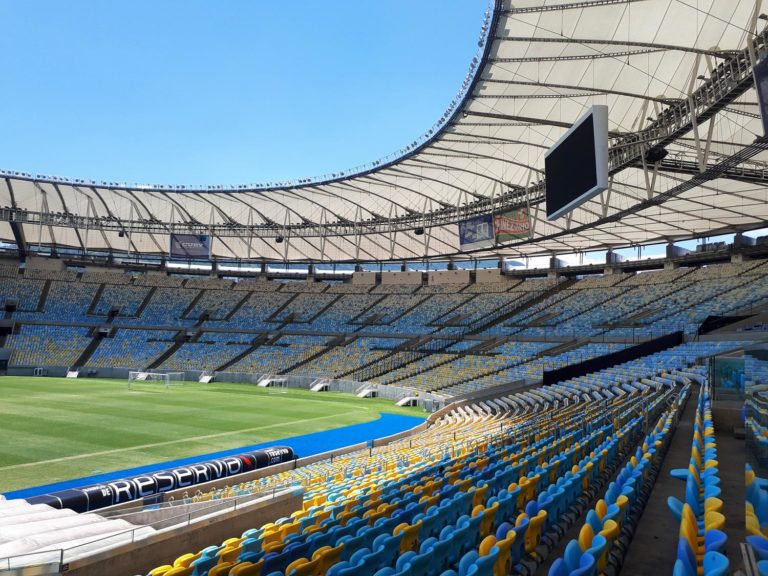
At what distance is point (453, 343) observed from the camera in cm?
4984

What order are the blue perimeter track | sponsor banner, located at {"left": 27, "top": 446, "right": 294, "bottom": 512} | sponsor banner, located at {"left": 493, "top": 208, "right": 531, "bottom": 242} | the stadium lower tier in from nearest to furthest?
the stadium lower tier, sponsor banner, located at {"left": 27, "top": 446, "right": 294, "bottom": 512}, the blue perimeter track, sponsor banner, located at {"left": 493, "top": 208, "right": 531, "bottom": 242}

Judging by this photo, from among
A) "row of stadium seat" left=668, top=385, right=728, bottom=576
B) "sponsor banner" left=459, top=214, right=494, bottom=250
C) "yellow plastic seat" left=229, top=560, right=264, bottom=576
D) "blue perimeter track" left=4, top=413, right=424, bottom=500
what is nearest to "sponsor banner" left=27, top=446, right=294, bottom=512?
"blue perimeter track" left=4, top=413, right=424, bottom=500

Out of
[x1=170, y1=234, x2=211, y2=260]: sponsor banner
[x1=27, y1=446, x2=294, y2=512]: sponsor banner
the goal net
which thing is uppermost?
[x1=170, y1=234, x2=211, y2=260]: sponsor banner

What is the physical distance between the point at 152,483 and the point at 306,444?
10.2m

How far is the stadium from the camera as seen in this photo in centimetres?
680

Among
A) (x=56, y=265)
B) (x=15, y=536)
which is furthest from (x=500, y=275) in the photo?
(x=15, y=536)

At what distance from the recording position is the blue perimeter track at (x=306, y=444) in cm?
1603

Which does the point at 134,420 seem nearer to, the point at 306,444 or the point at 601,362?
the point at 306,444

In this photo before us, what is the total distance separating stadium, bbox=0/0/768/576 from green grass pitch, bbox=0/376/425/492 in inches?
9.7

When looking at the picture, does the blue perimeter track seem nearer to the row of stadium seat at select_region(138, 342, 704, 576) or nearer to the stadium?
the stadium

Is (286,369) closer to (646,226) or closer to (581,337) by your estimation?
(581,337)

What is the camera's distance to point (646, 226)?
135ft

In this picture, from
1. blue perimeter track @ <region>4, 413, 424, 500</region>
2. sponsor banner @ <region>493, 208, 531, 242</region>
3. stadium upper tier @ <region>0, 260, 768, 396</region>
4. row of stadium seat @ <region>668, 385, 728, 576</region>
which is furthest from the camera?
stadium upper tier @ <region>0, 260, 768, 396</region>

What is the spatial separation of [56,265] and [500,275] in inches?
1955
